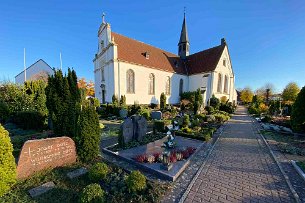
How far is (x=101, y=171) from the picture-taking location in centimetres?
413

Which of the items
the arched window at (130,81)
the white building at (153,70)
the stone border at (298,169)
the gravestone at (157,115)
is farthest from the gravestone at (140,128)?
the arched window at (130,81)

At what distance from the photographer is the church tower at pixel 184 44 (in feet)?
114

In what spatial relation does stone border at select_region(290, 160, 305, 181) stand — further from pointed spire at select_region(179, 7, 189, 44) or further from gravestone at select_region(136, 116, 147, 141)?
pointed spire at select_region(179, 7, 189, 44)

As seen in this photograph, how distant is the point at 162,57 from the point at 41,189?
28.6m

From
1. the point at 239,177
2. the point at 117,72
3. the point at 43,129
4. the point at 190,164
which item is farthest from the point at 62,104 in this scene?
the point at 117,72

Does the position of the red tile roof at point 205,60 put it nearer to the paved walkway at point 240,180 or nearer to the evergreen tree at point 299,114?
the evergreen tree at point 299,114

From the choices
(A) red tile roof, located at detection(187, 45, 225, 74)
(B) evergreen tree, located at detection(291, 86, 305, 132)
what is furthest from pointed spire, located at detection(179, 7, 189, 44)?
(B) evergreen tree, located at detection(291, 86, 305, 132)

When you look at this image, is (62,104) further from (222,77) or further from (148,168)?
(222,77)

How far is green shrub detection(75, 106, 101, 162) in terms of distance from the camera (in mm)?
5090

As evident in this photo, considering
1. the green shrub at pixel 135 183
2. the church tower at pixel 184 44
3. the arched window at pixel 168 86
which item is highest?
the church tower at pixel 184 44

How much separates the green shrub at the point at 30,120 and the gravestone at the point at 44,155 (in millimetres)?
6825

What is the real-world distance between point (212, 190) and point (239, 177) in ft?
4.25

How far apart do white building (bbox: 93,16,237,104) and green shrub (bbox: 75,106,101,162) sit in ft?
55.7

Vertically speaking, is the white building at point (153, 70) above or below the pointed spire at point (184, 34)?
below
